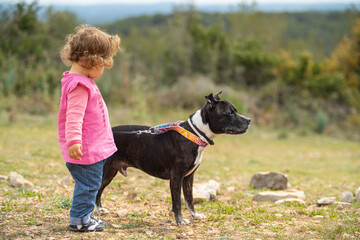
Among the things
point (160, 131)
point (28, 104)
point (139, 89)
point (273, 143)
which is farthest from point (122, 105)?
point (160, 131)

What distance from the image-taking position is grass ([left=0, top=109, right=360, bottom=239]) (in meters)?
4.40

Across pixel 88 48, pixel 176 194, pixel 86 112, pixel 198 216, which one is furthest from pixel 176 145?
pixel 88 48

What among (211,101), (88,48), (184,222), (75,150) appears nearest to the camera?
(75,150)

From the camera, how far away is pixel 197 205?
5.78 m

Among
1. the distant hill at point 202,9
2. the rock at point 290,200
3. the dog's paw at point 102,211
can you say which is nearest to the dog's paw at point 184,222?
the dog's paw at point 102,211

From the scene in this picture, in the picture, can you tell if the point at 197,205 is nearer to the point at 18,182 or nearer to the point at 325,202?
the point at 325,202

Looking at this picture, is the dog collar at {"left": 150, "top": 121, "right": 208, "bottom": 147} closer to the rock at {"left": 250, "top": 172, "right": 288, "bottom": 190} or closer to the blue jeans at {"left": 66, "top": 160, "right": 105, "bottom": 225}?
the blue jeans at {"left": 66, "top": 160, "right": 105, "bottom": 225}

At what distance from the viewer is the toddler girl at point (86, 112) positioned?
398 cm

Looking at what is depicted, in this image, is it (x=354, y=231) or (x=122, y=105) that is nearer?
(x=354, y=231)

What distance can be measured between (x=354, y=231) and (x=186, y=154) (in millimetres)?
1921

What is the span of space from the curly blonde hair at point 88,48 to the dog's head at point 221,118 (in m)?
1.21

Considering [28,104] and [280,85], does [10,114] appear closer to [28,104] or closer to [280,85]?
[28,104]

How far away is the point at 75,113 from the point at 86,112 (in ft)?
0.68

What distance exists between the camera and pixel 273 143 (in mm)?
14031
